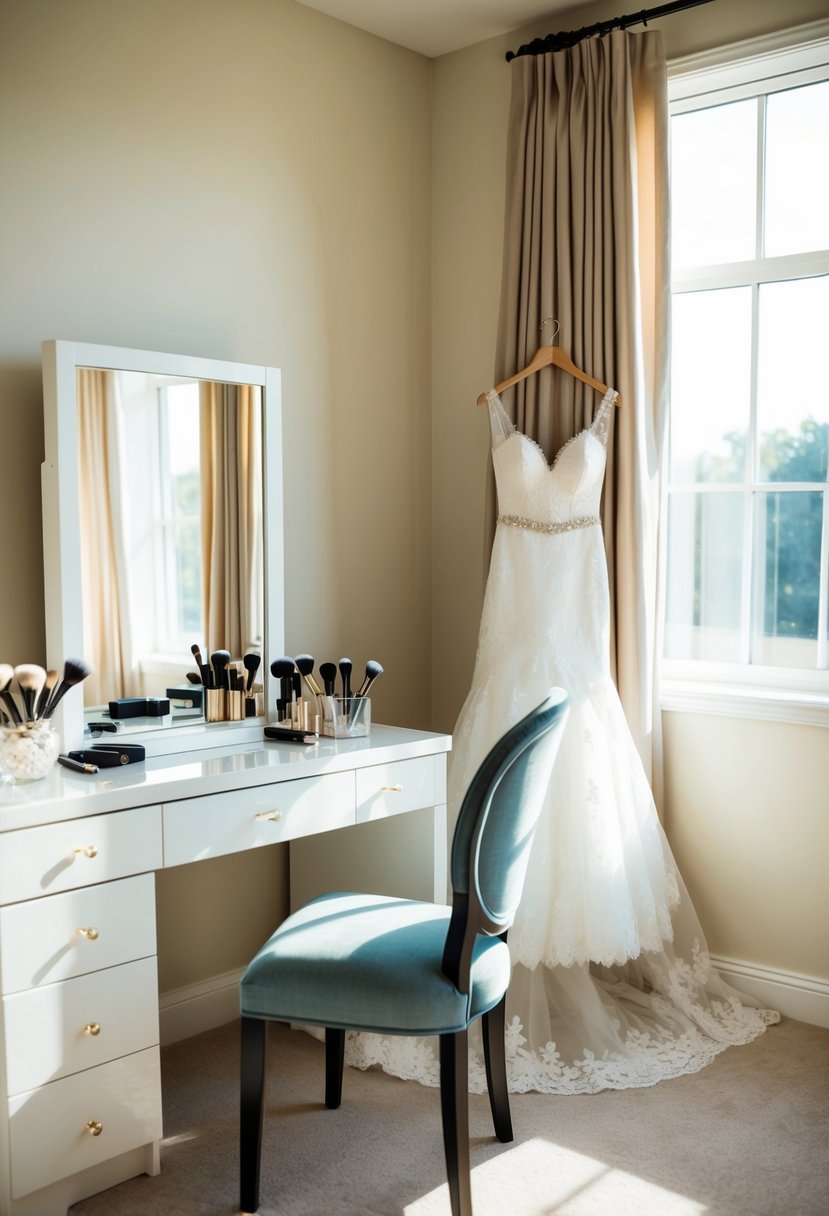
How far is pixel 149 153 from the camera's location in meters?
2.57

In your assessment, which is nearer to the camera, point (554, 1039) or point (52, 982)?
point (52, 982)

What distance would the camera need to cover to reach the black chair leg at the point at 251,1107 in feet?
6.52

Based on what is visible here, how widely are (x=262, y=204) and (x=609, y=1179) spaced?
2419 mm

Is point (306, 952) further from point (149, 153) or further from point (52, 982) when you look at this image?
point (149, 153)

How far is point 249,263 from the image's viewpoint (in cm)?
283

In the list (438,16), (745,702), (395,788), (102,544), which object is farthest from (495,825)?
(438,16)

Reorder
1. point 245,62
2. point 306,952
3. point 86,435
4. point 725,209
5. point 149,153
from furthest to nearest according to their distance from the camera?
1. point 725,209
2. point 245,62
3. point 149,153
4. point 86,435
5. point 306,952

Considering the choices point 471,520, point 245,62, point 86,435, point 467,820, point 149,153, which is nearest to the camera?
point 467,820

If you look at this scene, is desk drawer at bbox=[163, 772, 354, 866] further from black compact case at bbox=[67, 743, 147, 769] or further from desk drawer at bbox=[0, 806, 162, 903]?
black compact case at bbox=[67, 743, 147, 769]

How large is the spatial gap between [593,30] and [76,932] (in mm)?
2560

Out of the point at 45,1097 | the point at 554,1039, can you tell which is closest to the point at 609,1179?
the point at 554,1039

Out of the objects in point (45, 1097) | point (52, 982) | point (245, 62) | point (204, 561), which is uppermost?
point (245, 62)

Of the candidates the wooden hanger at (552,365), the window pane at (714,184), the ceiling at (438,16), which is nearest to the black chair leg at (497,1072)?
the wooden hanger at (552,365)

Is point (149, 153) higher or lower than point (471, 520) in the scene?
higher
